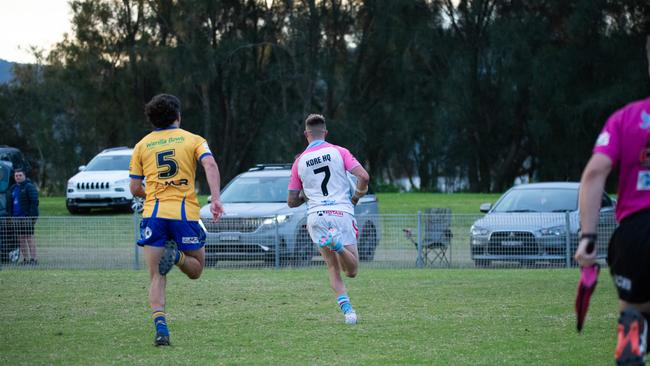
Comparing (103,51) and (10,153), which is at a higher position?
(103,51)

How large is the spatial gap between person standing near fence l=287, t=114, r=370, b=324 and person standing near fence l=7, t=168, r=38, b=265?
9.27m

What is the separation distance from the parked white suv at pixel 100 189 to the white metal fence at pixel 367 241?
33.1ft

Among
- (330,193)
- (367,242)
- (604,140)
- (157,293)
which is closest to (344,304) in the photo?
(330,193)

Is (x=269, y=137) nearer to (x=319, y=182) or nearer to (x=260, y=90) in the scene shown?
(x=260, y=90)

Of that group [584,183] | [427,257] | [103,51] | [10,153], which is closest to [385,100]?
[103,51]

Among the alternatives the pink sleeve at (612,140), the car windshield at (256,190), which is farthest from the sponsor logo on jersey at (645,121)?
the car windshield at (256,190)

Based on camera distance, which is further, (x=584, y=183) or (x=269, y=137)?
(x=269, y=137)

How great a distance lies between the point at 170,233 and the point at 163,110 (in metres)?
1.03

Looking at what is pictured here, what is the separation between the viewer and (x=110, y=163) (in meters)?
29.9

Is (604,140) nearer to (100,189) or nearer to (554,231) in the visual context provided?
(554,231)

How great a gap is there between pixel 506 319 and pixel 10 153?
59.8 feet

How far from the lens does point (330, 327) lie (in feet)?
30.9

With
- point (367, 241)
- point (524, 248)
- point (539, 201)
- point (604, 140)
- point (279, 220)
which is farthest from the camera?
point (539, 201)

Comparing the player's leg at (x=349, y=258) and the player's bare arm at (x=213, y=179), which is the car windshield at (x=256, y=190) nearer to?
the player's leg at (x=349, y=258)
